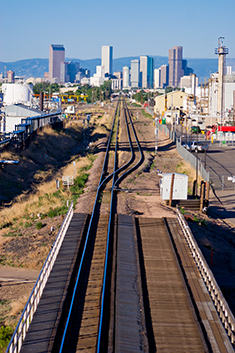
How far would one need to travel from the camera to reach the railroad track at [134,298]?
31.7 feet

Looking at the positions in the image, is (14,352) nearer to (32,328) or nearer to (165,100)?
(32,328)

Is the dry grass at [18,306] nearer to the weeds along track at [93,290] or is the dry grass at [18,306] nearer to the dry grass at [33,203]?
the weeds along track at [93,290]

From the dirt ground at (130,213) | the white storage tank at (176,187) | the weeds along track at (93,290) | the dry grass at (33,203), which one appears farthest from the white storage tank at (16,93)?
the white storage tank at (176,187)

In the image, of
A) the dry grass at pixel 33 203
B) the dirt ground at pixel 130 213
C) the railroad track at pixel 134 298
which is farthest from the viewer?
the dry grass at pixel 33 203

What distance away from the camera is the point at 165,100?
8600cm

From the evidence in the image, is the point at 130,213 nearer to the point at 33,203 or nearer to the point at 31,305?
the point at 33,203

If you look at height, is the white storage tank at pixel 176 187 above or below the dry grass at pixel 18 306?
above

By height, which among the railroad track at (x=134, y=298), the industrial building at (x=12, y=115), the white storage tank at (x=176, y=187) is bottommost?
the railroad track at (x=134, y=298)

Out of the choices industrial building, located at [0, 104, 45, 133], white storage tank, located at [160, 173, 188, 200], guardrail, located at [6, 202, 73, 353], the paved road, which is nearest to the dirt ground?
white storage tank, located at [160, 173, 188, 200]

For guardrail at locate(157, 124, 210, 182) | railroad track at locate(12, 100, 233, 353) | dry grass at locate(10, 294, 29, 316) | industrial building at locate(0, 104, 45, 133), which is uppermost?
industrial building at locate(0, 104, 45, 133)

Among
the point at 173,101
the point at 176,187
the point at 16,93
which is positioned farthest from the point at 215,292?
the point at 173,101

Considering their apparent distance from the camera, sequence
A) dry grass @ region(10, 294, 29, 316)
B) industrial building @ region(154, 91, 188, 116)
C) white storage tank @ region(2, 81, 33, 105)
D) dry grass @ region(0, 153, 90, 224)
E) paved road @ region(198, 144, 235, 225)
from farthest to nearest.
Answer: industrial building @ region(154, 91, 188, 116) → white storage tank @ region(2, 81, 33, 105) → paved road @ region(198, 144, 235, 225) → dry grass @ region(0, 153, 90, 224) → dry grass @ region(10, 294, 29, 316)

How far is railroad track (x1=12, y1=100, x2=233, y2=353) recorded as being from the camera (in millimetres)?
9648

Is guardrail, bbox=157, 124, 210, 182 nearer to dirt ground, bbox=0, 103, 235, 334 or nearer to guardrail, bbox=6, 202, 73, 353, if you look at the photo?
dirt ground, bbox=0, 103, 235, 334
